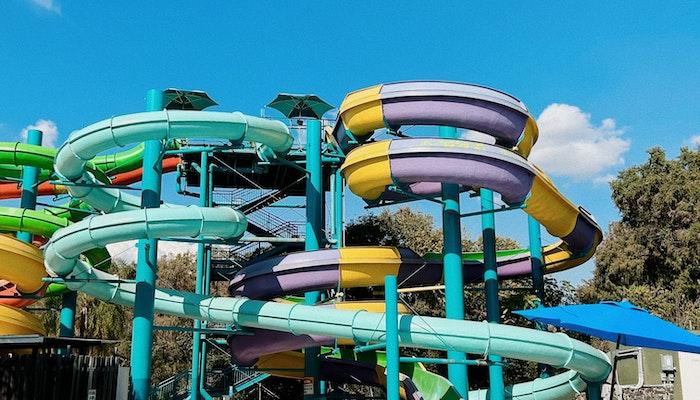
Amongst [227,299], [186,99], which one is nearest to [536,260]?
[227,299]

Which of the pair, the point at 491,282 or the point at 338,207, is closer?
the point at 491,282

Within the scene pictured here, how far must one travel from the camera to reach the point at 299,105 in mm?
21203

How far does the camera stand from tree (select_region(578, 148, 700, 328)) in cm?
2728

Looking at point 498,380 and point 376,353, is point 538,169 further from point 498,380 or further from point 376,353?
point 376,353

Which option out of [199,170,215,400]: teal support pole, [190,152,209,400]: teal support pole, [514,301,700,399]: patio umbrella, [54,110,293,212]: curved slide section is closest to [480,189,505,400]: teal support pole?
[54,110,293,212]: curved slide section

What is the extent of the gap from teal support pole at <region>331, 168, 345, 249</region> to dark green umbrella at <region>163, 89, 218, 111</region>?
14.7 ft

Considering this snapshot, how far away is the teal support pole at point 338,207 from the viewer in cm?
1911

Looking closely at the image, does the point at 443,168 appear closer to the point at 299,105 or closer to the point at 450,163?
the point at 450,163

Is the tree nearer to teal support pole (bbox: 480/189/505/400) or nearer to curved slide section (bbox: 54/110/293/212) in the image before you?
teal support pole (bbox: 480/189/505/400)

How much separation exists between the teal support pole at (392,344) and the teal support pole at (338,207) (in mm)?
8317

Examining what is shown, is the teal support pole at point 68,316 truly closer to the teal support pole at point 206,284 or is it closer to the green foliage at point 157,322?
the teal support pole at point 206,284

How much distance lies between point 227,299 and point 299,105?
856 centimetres

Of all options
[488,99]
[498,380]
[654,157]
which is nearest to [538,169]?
[488,99]

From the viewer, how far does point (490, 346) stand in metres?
11.7
